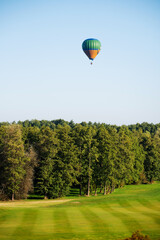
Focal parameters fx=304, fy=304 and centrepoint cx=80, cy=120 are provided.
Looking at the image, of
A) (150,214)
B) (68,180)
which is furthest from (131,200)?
(68,180)

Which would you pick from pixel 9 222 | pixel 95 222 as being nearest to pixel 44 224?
pixel 9 222

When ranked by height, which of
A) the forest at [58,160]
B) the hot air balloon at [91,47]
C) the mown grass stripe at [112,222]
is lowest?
the mown grass stripe at [112,222]

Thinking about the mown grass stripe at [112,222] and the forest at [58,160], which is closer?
the mown grass stripe at [112,222]

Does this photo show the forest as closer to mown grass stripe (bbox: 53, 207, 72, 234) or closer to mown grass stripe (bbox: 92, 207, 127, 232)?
mown grass stripe (bbox: 53, 207, 72, 234)

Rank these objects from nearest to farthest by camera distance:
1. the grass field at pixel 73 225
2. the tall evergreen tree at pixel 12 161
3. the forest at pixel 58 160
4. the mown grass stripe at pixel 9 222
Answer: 1. the grass field at pixel 73 225
2. the mown grass stripe at pixel 9 222
3. the tall evergreen tree at pixel 12 161
4. the forest at pixel 58 160

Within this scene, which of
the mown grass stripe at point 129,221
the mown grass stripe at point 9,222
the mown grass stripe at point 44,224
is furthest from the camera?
the mown grass stripe at point 129,221

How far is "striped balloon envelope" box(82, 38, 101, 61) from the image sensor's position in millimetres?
72625

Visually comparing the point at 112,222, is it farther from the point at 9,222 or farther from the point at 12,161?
the point at 12,161

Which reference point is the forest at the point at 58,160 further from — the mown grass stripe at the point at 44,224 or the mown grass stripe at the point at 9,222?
the mown grass stripe at the point at 44,224

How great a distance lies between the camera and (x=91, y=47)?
72625 millimetres

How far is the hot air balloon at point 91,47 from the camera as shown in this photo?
72.6m

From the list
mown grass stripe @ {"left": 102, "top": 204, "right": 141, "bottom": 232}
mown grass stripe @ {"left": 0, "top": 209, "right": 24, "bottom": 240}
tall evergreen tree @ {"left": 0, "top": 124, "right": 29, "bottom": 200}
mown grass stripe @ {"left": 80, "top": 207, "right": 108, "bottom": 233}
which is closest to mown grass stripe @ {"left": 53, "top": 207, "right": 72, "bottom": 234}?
mown grass stripe @ {"left": 80, "top": 207, "right": 108, "bottom": 233}

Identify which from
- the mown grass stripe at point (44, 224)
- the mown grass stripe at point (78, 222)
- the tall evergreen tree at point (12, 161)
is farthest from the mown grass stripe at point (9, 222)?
the tall evergreen tree at point (12, 161)

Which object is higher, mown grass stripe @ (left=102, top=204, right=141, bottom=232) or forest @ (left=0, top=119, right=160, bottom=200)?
forest @ (left=0, top=119, right=160, bottom=200)
